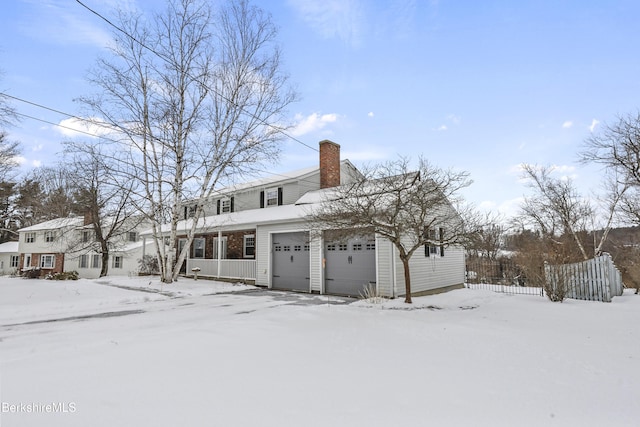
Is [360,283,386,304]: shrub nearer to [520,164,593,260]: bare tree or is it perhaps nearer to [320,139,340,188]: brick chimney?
[320,139,340,188]: brick chimney

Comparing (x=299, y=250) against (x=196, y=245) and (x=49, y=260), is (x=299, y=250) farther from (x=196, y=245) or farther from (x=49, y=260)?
(x=49, y=260)

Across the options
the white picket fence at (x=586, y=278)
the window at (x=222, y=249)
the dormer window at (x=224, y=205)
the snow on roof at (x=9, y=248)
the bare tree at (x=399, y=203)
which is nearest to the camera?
the bare tree at (x=399, y=203)

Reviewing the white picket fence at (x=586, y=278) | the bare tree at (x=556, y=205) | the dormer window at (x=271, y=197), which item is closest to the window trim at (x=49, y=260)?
the dormer window at (x=271, y=197)

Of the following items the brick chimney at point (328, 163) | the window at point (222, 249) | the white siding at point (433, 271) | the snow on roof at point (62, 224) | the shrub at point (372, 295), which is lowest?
the shrub at point (372, 295)

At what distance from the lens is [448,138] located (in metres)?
14.9

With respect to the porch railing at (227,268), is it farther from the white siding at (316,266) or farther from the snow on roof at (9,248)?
the snow on roof at (9,248)

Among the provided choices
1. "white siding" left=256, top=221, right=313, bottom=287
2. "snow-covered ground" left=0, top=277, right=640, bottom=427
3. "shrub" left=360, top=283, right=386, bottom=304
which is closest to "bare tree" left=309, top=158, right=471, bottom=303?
"shrub" left=360, top=283, right=386, bottom=304

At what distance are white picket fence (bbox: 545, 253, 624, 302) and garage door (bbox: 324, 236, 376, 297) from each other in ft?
19.4

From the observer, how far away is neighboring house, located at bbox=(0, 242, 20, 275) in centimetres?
3742

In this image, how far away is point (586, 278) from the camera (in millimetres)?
10828

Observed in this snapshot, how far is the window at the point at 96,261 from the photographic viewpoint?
99.9 feet

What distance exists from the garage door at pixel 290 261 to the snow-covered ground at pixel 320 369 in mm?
5706

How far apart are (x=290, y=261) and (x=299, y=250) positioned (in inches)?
28.6

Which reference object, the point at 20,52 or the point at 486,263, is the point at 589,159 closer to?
the point at 486,263
